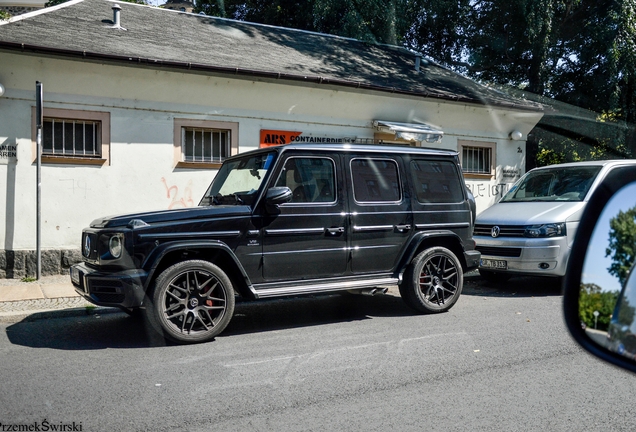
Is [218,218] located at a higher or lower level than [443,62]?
lower

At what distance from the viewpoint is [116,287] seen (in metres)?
5.65

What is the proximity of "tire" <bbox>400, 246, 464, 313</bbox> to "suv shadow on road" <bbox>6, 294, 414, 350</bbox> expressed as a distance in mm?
295

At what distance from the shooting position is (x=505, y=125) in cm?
1564

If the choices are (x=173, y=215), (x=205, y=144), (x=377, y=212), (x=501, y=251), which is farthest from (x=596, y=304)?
(x=205, y=144)

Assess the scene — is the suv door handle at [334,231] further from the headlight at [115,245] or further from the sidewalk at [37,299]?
the sidewalk at [37,299]

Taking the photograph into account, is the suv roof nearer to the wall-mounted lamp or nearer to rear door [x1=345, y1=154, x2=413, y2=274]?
rear door [x1=345, y1=154, x2=413, y2=274]

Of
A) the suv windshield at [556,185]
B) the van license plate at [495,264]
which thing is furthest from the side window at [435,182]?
the suv windshield at [556,185]

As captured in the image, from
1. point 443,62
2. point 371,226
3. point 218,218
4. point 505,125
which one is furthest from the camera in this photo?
point 443,62

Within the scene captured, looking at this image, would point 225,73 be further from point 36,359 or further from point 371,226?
point 36,359

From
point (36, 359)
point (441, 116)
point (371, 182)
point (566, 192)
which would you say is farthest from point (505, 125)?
point (36, 359)

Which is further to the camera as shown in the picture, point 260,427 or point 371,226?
point 371,226

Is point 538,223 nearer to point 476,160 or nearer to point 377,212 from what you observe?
point 377,212

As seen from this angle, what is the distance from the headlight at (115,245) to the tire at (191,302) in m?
0.49

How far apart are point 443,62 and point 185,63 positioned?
15.3m
